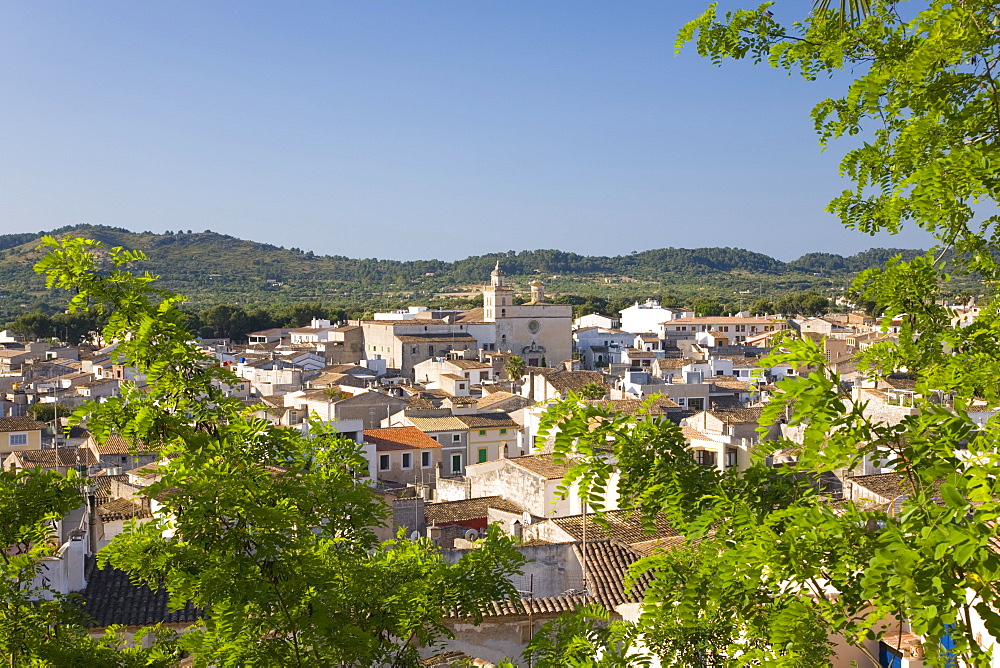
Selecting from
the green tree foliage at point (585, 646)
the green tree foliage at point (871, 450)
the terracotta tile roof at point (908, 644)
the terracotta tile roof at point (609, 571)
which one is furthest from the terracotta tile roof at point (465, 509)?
the green tree foliage at point (871, 450)

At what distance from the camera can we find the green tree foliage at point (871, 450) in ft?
10.3

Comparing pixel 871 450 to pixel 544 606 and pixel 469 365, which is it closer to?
pixel 544 606

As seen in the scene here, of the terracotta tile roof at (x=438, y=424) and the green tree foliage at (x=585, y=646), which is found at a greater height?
the green tree foliage at (x=585, y=646)

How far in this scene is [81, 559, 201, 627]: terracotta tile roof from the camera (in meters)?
11.1

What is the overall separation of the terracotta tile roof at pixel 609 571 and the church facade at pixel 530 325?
70.5m

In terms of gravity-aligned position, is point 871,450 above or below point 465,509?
above

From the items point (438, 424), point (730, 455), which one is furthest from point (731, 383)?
point (730, 455)

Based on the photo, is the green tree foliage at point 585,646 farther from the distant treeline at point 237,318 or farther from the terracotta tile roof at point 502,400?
the distant treeline at point 237,318

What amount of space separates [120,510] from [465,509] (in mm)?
6659

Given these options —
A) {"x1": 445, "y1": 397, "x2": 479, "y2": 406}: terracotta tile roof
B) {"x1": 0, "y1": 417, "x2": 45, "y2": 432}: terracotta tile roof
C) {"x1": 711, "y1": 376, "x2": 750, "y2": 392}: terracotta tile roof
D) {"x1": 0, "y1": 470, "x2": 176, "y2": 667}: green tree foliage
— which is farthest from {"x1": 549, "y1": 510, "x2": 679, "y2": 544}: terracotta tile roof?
{"x1": 711, "y1": 376, "x2": 750, "y2": 392}: terracotta tile roof

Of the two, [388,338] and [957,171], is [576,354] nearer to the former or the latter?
[388,338]

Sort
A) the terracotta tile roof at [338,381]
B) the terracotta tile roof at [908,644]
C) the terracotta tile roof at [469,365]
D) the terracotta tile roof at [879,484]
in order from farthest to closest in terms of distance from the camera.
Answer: the terracotta tile roof at [469,365] < the terracotta tile roof at [338,381] < the terracotta tile roof at [879,484] < the terracotta tile roof at [908,644]

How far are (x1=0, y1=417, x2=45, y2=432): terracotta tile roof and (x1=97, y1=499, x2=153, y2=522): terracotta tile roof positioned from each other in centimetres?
1692

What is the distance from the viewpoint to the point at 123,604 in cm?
1151
